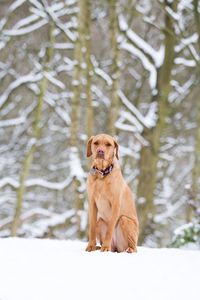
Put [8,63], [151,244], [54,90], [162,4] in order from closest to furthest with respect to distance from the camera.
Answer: [162,4], [151,244], [8,63], [54,90]

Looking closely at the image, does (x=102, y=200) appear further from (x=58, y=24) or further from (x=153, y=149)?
(x=58, y=24)

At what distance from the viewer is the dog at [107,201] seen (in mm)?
5488

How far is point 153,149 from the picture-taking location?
12.5 metres

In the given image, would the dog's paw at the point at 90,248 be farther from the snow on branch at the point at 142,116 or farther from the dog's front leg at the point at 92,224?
the snow on branch at the point at 142,116

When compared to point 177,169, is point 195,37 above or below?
above

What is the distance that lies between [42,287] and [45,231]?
8.43 m

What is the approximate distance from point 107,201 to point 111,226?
0.22 metres

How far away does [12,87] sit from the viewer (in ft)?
43.2

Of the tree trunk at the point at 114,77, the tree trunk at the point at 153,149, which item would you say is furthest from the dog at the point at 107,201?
the tree trunk at the point at 153,149

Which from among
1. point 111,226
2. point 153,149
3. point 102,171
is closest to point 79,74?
point 153,149

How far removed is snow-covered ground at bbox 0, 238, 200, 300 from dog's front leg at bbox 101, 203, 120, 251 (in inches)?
6.4

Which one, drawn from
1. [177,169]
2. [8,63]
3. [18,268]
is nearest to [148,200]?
[8,63]

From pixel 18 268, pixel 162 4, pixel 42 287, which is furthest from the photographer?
pixel 162 4

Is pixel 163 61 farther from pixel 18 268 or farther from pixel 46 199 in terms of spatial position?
A: pixel 18 268
